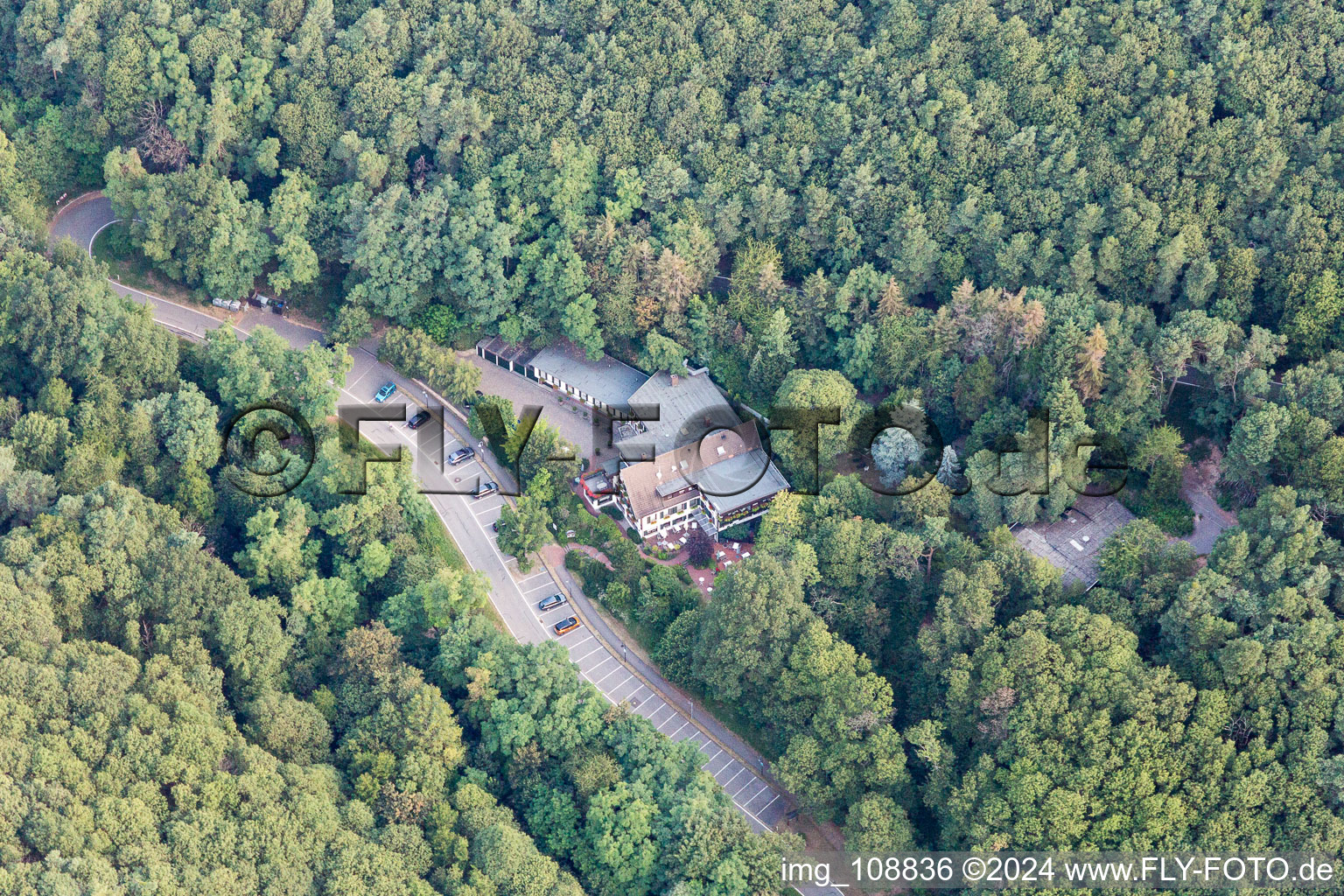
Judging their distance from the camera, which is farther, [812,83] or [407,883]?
[812,83]

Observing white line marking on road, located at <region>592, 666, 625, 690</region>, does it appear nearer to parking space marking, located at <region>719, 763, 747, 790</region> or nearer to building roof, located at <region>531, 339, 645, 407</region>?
parking space marking, located at <region>719, 763, 747, 790</region>

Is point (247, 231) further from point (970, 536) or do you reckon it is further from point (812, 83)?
point (970, 536)

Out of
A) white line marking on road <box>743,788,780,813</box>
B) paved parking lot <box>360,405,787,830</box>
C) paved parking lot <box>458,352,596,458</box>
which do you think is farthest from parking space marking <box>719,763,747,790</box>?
paved parking lot <box>458,352,596,458</box>

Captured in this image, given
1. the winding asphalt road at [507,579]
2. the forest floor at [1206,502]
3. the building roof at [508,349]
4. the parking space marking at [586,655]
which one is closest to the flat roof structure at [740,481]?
the winding asphalt road at [507,579]

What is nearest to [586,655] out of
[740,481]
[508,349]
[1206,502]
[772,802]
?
[772,802]

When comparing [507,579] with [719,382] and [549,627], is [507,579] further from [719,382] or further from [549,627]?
[719,382]

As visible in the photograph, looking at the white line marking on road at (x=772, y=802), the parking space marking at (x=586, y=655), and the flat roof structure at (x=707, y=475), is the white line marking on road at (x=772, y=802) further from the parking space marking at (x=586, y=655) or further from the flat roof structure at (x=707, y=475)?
the flat roof structure at (x=707, y=475)

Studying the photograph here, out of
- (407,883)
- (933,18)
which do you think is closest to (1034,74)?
(933,18)
